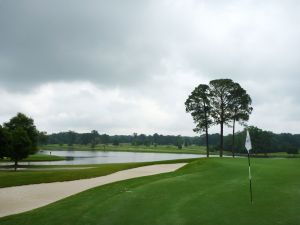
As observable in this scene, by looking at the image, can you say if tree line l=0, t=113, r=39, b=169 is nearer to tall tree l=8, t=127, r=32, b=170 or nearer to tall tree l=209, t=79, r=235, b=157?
tall tree l=8, t=127, r=32, b=170

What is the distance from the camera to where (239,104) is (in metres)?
54.7

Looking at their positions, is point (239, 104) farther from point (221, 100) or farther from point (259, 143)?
point (259, 143)

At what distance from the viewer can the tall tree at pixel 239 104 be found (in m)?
54.4

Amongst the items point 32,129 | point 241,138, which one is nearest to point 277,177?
point 32,129

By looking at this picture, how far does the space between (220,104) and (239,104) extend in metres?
2.99

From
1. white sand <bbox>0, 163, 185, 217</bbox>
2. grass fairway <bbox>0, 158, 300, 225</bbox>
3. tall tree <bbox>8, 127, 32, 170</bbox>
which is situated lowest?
white sand <bbox>0, 163, 185, 217</bbox>

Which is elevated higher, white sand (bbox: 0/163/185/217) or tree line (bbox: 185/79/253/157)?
tree line (bbox: 185/79/253/157)

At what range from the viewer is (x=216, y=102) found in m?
55.2

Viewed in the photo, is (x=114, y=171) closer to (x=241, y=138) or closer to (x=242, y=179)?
(x=242, y=179)

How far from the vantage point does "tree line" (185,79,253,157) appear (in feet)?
178

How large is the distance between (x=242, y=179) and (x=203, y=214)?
A: 1038cm

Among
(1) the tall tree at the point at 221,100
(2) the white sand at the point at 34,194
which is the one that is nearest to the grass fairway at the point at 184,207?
(2) the white sand at the point at 34,194

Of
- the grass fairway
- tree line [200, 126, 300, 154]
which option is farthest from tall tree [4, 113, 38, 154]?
tree line [200, 126, 300, 154]

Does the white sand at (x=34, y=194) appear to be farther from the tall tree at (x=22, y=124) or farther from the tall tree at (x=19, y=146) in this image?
the tall tree at (x=22, y=124)
